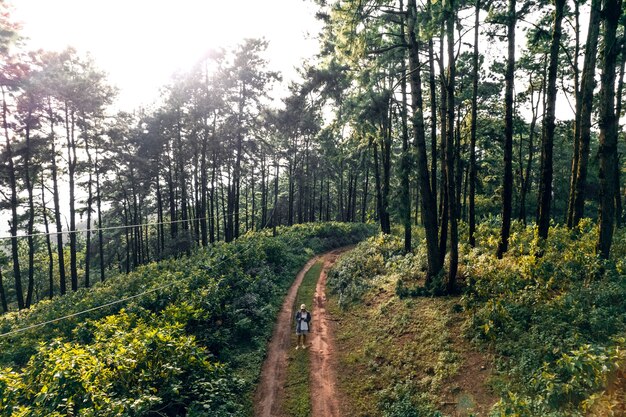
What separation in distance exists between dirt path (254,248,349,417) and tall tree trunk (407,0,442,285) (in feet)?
16.5

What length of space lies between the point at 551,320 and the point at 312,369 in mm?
7296

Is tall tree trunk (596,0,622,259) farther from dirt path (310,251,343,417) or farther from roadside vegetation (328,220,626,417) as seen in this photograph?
dirt path (310,251,343,417)

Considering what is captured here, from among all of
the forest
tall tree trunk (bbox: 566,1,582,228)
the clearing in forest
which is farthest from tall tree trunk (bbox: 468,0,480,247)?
the clearing in forest

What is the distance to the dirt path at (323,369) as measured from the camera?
384 inches

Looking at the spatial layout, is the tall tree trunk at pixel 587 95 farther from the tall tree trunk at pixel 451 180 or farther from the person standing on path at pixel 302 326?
the person standing on path at pixel 302 326

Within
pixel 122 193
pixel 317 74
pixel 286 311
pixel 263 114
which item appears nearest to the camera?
pixel 286 311

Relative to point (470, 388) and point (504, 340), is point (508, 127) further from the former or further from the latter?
point (470, 388)

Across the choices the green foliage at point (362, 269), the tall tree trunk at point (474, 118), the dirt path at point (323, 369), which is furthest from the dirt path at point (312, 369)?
the tall tree trunk at point (474, 118)

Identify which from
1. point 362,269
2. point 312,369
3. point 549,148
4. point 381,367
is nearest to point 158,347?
point 312,369

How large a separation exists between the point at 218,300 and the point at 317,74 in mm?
18210

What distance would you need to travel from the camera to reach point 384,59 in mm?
13477

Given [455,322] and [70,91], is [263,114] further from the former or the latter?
[455,322]

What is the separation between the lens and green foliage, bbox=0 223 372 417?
26.2 ft

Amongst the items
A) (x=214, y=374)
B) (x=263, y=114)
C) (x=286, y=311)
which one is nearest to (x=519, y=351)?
(x=214, y=374)
